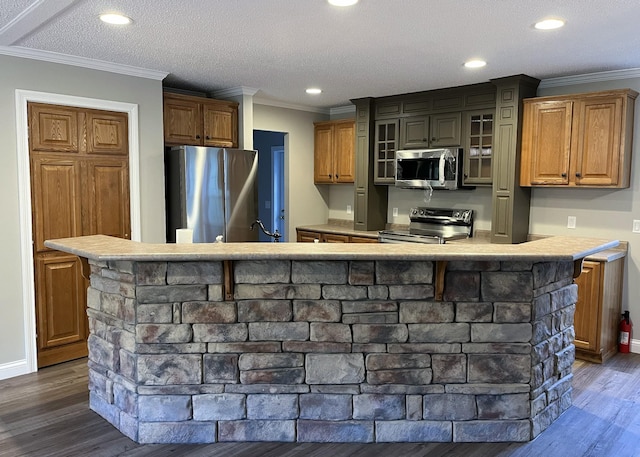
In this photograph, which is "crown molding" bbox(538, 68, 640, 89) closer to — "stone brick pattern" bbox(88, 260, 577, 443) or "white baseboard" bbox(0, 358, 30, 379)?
"stone brick pattern" bbox(88, 260, 577, 443)

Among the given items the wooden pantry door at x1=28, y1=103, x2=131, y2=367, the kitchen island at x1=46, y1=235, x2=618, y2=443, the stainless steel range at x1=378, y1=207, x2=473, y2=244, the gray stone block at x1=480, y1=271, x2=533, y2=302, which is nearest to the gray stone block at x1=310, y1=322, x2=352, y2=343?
the kitchen island at x1=46, y1=235, x2=618, y2=443

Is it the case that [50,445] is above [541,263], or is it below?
below

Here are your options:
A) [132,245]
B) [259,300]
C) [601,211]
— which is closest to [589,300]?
[601,211]

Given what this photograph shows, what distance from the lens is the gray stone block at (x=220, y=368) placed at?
8.83 feet

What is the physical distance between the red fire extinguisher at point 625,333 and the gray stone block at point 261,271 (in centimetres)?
329

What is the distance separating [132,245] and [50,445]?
3.89 feet

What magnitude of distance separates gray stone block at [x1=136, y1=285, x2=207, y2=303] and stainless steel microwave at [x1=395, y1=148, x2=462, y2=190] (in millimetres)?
3176

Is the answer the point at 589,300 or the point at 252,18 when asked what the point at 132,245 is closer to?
the point at 252,18

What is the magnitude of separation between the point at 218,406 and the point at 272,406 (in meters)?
0.29

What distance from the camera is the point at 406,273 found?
2648mm

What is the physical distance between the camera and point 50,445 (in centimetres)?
273

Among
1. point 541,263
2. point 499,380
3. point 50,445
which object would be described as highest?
point 541,263

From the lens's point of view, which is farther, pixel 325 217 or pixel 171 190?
pixel 325 217

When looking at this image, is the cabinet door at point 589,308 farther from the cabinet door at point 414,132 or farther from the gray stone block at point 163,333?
the gray stone block at point 163,333
